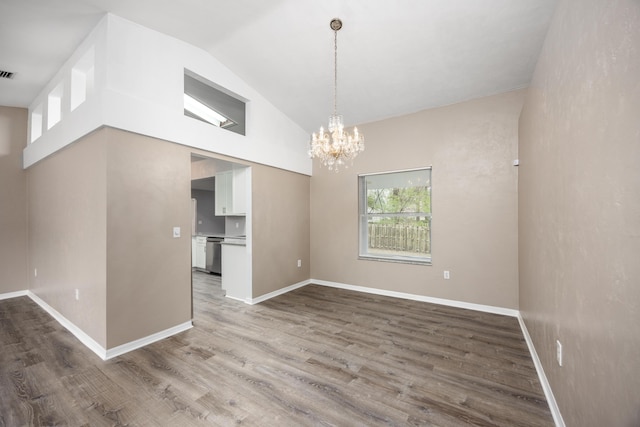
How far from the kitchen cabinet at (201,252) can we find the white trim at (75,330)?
2.81 m

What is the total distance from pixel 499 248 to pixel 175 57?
4.81m

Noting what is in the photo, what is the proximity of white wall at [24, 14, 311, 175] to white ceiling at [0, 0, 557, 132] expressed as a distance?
0.14 m

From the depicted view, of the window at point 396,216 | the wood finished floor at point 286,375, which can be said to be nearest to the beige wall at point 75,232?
the wood finished floor at point 286,375

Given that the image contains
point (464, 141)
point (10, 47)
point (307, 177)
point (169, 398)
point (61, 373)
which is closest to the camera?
point (169, 398)

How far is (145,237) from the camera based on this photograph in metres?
2.83

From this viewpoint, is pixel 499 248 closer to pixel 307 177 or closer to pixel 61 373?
pixel 307 177

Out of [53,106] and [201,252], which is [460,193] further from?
[53,106]

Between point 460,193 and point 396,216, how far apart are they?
1.09 m

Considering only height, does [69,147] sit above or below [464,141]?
below

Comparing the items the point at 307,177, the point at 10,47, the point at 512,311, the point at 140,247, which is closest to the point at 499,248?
the point at 512,311

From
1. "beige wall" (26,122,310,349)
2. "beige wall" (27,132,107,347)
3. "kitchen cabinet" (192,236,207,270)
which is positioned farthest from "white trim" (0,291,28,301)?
"kitchen cabinet" (192,236,207,270)

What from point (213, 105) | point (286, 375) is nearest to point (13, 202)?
point (213, 105)

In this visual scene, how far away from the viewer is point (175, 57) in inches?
123

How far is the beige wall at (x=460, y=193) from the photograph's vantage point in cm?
359
